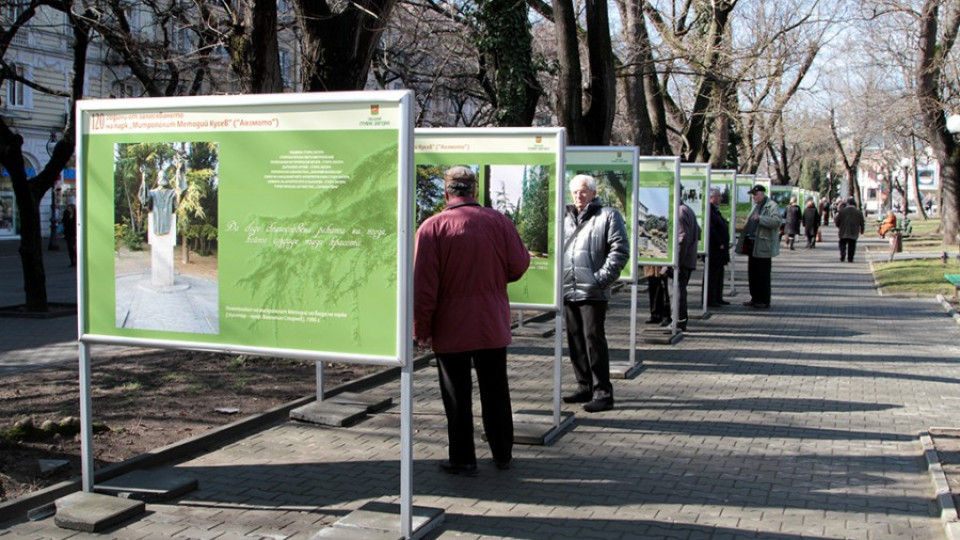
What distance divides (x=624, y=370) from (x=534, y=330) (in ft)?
11.9

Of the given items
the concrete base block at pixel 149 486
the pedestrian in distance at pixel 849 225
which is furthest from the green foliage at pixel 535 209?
the pedestrian in distance at pixel 849 225

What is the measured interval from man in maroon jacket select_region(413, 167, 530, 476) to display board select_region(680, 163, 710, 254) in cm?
1039

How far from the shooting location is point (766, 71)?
87.0ft

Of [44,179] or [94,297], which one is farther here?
[44,179]

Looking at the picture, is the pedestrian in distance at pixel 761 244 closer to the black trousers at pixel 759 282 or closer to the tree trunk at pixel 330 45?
the black trousers at pixel 759 282

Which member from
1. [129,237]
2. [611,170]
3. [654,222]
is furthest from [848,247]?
[129,237]

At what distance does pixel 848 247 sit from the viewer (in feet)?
102

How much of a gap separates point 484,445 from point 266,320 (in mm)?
2365

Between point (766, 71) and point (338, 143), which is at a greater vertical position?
point (766, 71)

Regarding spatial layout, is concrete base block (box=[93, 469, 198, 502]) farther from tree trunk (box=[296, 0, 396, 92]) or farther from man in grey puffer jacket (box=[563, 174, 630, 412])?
tree trunk (box=[296, 0, 396, 92])

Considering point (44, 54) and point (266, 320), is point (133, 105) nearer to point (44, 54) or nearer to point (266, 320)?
point (266, 320)

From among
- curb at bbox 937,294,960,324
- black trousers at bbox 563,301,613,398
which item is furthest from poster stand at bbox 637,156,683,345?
curb at bbox 937,294,960,324

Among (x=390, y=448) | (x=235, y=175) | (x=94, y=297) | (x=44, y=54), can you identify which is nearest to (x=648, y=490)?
(x=390, y=448)

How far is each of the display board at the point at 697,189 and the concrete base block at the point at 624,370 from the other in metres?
5.92
